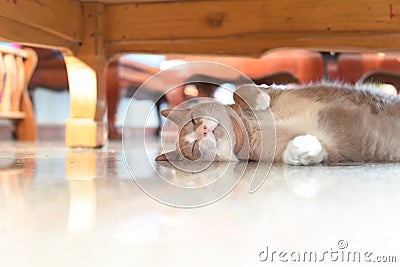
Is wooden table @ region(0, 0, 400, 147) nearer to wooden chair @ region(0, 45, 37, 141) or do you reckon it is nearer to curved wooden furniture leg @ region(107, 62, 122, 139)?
wooden chair @ region(0, 45, 37, 141)

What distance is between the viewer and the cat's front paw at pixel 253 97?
1119 mm

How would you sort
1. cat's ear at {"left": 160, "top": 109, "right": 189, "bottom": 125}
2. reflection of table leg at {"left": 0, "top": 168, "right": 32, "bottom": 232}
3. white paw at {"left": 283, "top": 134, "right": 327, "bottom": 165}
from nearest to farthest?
reflection of table leg at {"left": 0, "top": 168, "right": 32, "bottom": 232} → white paw at {"left": 283, "top": 134, "right": 327, "bottom": 165} → cat's ear at {"left": 160, "top": 109, "right": 189, "bottom": 125}

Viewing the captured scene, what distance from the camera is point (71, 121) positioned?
64.7 inches

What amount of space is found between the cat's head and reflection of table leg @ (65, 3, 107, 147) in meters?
0.59

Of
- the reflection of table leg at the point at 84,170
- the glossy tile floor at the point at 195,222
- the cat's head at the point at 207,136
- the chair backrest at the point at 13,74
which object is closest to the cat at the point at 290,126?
the cat's head at the point at 207,136

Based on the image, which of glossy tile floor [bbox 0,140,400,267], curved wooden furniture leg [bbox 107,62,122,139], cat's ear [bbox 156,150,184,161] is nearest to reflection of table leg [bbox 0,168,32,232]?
glossy tile floor [bbox 0,140,400,267]

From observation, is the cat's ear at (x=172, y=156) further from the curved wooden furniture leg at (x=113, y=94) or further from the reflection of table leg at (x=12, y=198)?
the curved wooden furniture leg at (x=113, y=94)

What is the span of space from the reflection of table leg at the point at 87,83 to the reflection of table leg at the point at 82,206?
0.93 meters

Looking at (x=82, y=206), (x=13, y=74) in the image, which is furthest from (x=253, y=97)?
(x=13, y=74)

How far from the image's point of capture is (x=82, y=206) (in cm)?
53

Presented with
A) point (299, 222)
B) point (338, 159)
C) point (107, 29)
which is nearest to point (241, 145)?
point (338, 159)

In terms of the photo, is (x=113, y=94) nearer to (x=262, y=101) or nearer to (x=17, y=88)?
(x=17, y=88)

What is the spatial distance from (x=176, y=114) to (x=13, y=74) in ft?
6.43

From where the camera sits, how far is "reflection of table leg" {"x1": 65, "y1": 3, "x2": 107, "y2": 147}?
1612mm
